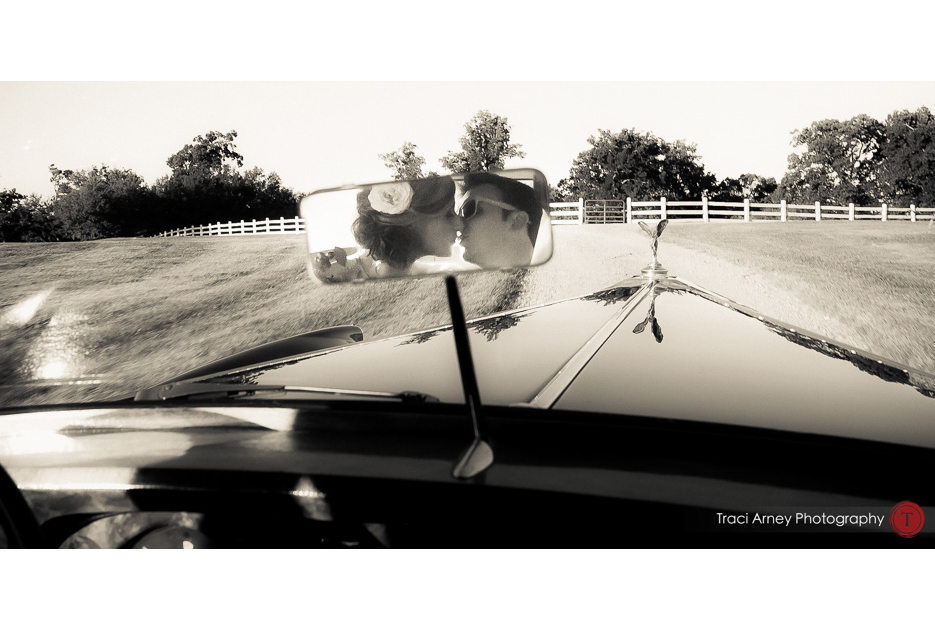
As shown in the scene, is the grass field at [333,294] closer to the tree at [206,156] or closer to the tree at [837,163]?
the tree at [206,156]

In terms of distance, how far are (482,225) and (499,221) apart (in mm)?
23

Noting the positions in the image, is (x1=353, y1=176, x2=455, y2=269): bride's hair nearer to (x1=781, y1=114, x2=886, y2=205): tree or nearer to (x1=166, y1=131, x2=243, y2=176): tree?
(x1=166, y1=131, x2=243, y2=176): tree

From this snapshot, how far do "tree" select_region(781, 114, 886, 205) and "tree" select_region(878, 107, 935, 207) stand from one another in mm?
1499

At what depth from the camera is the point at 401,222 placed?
86 cm

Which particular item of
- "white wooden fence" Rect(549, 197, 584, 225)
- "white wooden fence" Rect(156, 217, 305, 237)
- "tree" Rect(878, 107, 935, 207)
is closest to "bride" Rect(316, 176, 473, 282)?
"white wooden fence" Rect(156, 217, 305, 237)

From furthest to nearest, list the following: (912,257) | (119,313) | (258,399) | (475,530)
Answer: (912,257) → (119,313) → (258,399) → (475,530)


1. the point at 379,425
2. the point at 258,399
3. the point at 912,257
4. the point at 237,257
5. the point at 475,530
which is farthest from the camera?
the point at 237,257

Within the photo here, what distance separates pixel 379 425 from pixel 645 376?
524 millimetres

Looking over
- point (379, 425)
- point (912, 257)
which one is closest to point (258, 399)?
point (379, 425)

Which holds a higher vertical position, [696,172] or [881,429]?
[696,172]

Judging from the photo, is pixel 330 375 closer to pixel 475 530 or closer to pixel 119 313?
pixel 475 530

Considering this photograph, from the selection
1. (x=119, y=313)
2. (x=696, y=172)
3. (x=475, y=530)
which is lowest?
(x=119, y=313)

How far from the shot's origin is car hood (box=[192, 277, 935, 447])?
106 centimetres

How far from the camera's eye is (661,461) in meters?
0.87
